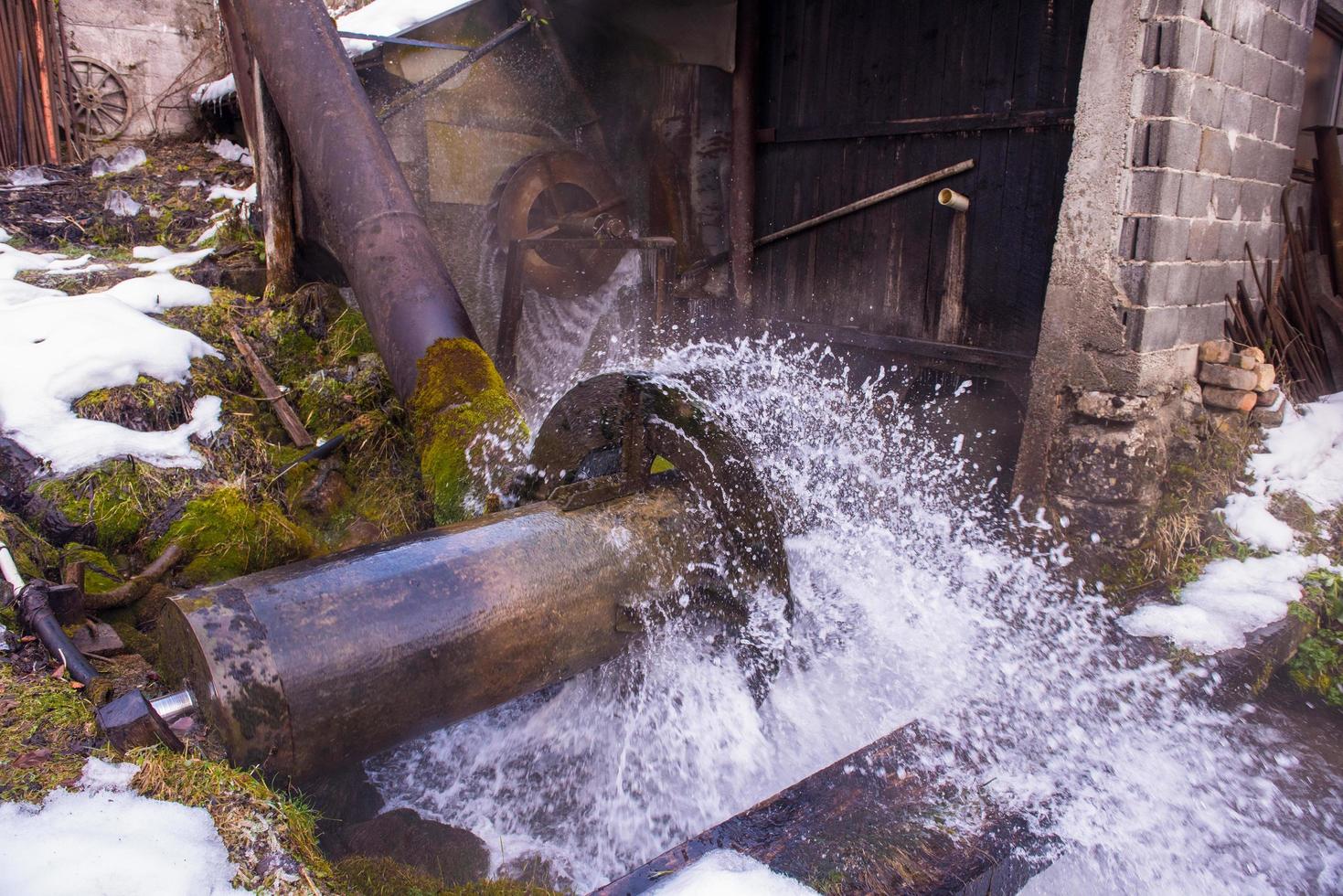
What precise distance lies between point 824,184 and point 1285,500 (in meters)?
2.96

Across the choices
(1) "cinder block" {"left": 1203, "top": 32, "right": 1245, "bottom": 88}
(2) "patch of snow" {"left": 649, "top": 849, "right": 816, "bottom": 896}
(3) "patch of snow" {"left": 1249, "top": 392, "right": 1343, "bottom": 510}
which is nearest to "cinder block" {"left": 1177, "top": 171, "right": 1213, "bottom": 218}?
(1) "cinder block" {"left": 1203, "top": 32, "right": 1245, "bottom": 88}

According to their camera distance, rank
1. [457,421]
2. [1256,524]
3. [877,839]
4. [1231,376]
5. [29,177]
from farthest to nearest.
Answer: [29,177] → [1231,376] → [1256,524] → [457,421] → [877,839]

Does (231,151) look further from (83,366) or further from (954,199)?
(954,199)

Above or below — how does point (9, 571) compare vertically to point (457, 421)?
below

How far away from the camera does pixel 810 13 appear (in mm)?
4953

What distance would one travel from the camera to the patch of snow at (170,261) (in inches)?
190

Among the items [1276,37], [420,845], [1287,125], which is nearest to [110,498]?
[420,845]

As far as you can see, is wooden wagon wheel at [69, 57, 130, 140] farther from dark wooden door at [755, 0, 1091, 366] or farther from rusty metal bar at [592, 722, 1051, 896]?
rusty metal bar at [592, 722, 1051, 896]

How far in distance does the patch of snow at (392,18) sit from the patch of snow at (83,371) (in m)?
2.14

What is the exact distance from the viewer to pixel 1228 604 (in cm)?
343

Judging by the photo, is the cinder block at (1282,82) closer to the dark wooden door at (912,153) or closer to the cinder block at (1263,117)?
the cinder block at (1263,117)

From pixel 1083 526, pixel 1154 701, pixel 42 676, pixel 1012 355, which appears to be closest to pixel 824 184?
pixel 1012 355

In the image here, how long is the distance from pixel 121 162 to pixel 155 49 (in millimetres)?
1551

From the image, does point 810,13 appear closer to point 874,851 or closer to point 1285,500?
point 1285,500
